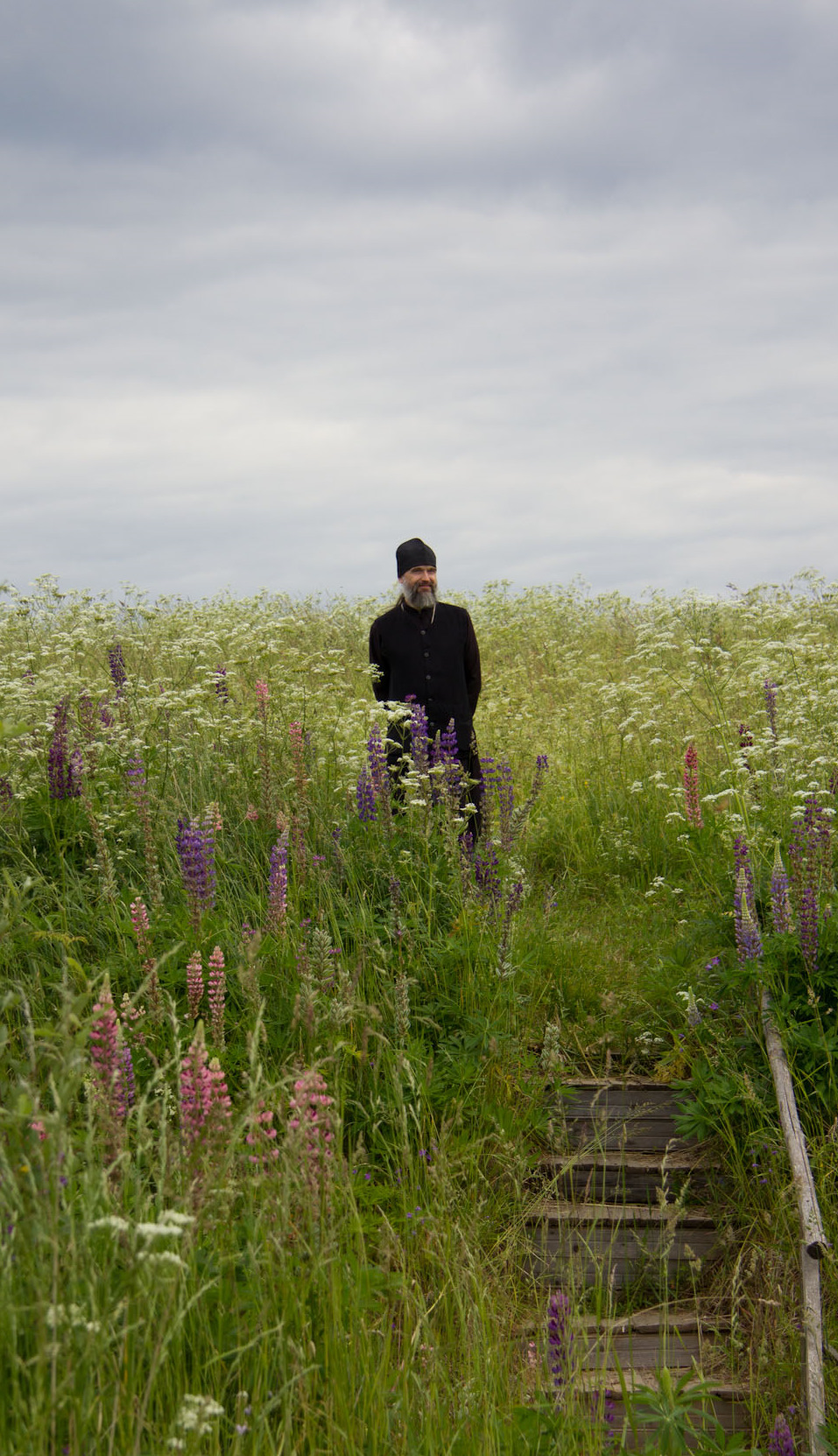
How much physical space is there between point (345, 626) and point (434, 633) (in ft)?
24.6

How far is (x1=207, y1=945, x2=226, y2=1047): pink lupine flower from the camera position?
4.11m

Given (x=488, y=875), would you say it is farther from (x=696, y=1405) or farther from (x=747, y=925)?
(x=696, y=1405)

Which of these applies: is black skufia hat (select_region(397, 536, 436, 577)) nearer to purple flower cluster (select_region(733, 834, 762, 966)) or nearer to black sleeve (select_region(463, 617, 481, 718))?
black sleeve (select_region(463, 617, 481, 718))

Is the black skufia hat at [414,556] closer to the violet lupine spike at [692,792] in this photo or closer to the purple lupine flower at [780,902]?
the violet lupine spike at [692,792]

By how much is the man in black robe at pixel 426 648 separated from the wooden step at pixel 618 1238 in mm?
3964

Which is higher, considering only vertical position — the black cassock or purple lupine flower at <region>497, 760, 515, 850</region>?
the black cassock

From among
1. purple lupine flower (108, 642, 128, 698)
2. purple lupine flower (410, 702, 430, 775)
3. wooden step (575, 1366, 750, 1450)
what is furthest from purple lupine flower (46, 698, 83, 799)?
wooden step (575, 1366, 750, 1450)

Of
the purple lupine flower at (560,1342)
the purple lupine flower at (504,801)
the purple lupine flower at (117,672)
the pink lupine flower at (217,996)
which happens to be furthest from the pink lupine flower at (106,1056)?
the purple lupine flower at (117,672)

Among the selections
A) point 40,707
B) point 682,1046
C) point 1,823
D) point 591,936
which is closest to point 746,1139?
point 682,1046

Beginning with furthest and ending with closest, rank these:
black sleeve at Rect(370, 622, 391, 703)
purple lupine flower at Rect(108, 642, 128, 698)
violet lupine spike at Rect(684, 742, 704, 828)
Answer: black sleeve at Rect(370, 622, 391, 703), violet lupine spike at Rect(684, 742, 704, 828), purple lupine flower at Rect(108, 642, 128, 698)

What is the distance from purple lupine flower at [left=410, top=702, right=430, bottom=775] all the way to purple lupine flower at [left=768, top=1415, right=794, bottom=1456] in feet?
11.3

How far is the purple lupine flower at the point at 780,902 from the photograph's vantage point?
514 centimetres

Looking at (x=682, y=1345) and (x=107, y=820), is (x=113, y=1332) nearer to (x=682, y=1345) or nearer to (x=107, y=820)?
(x=682, y=1345)

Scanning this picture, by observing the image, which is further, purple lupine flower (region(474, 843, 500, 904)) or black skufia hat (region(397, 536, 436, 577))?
black skufia hat (region(397, 536, 436, 577))
